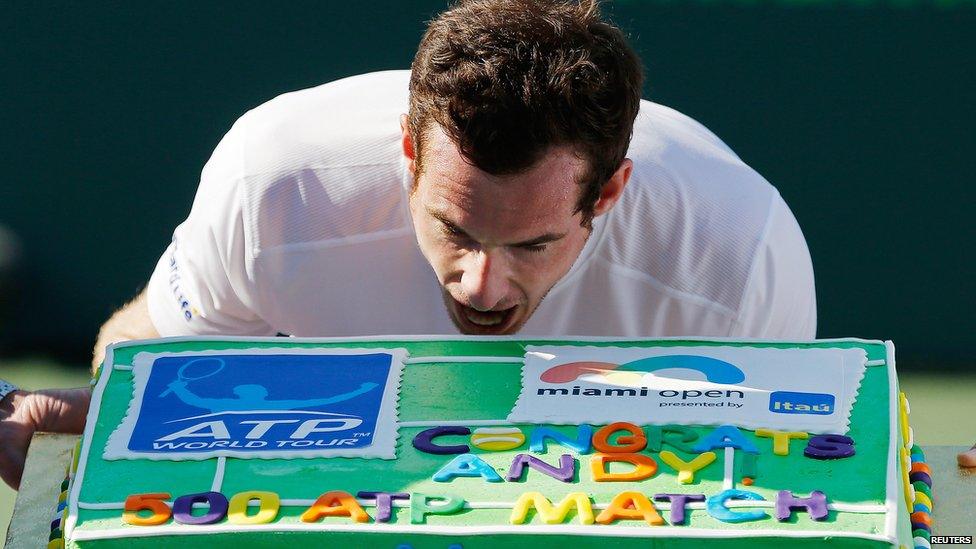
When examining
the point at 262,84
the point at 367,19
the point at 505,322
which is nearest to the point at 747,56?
the point at 367,19

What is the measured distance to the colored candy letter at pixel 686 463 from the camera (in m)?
1.70

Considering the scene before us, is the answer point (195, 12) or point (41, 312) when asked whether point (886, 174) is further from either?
point (41, 312)

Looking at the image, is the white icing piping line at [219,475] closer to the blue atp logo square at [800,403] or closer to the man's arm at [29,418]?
the man's arm at [29,418]

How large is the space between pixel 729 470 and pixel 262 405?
2.00ft

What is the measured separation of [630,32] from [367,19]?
2.38 ft

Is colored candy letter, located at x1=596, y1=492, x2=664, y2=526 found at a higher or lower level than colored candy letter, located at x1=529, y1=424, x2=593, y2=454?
lower

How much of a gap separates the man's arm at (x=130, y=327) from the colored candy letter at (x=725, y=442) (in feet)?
4.28

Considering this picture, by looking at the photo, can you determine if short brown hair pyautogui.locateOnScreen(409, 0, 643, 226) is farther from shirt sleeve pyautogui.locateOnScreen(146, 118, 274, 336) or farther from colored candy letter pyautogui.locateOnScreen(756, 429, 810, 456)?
colored candy letter pyautogui.locateOnScreen(756, 429, 810, 456)

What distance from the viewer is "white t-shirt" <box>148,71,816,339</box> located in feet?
8.19

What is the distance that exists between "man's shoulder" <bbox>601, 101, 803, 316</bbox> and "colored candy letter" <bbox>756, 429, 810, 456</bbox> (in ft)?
2.44

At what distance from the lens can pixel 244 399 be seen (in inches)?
73.5

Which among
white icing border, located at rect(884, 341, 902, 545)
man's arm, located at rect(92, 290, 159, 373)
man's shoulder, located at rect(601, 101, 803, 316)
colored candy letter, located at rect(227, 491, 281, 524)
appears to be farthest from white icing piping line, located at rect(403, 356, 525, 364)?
man's arm, located at rect(92, 290, 159, 373)

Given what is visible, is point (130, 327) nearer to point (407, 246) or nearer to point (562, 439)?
point (407, 246)

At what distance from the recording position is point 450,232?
2170mm
